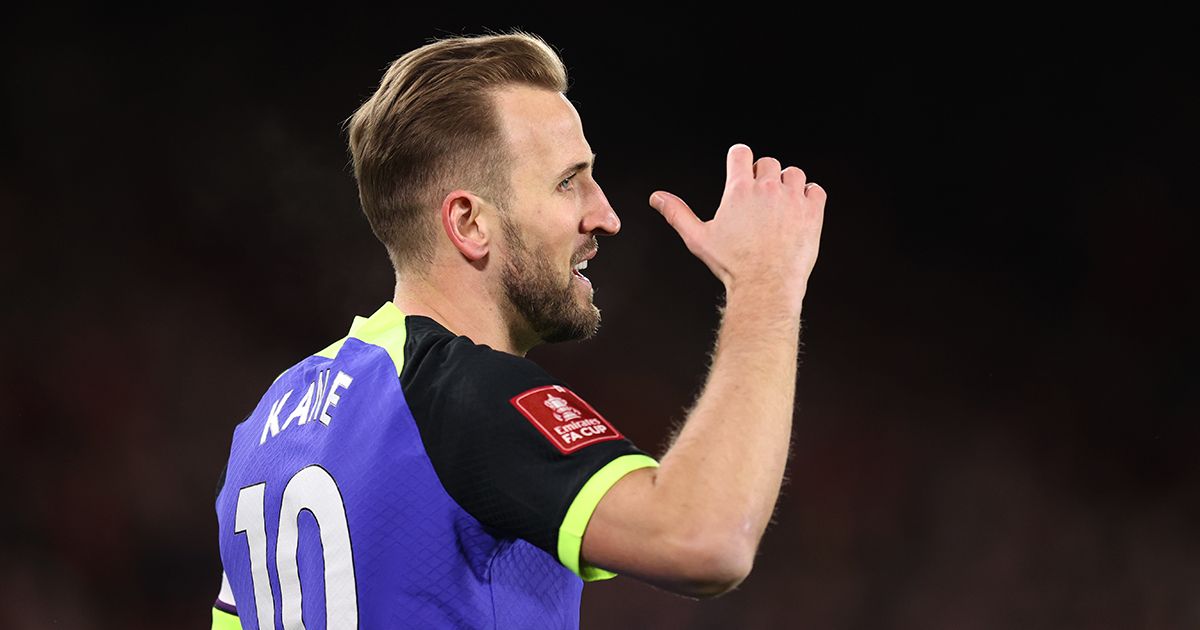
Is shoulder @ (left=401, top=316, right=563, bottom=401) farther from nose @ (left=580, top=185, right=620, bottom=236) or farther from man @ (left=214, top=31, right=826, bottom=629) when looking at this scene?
nose @ (left=580, top=185, right=620, bottom=236)

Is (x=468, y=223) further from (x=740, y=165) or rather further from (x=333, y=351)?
(x=740, y=165)

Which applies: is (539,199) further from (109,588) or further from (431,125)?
(109,588)

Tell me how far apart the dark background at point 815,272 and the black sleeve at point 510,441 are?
354cm

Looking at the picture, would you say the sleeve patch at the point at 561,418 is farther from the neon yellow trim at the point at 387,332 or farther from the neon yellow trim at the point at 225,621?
the neon yellow trim at the point at 225,621

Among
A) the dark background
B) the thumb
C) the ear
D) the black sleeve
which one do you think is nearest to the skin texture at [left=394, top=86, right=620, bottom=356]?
the ear

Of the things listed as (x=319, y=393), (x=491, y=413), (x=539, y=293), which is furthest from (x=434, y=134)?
(x=491, y=413)

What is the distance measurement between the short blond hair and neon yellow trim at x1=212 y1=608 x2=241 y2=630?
1.43ft

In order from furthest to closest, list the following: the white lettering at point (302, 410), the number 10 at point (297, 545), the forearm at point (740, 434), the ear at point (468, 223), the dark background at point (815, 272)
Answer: the dark background at point (815, 272) < the ear at point (468, 223) < the white lettering at point (302, 410) < the number 10 at point (297, 545) < the forearm at point (740, 434)

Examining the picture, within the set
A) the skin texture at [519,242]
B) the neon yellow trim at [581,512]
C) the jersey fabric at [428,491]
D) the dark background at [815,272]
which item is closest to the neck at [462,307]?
the skin texture at [519,242]

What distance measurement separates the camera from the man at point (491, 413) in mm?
911

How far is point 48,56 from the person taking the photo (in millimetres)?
4246

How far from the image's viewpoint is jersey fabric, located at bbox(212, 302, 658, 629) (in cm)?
94

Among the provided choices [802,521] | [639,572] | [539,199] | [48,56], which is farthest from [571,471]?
[48,56]

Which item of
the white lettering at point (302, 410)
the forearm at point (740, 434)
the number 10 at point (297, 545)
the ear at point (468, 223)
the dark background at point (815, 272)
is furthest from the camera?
the dark background at point (815, 272)
